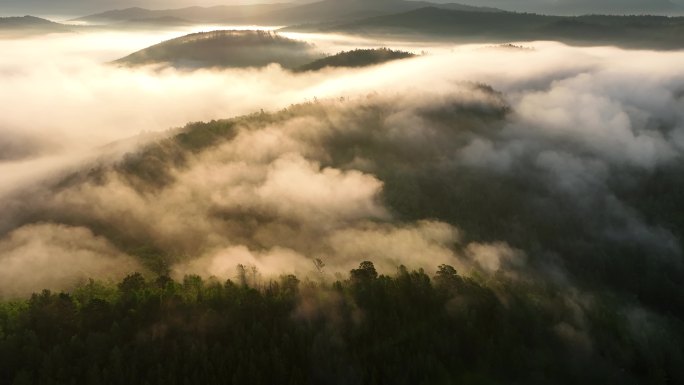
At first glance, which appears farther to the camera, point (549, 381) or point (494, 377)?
point (549, 381)

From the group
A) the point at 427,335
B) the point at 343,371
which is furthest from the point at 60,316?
the point at 427,335

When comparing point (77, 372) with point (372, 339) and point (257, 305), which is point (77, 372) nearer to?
point (257, 305)

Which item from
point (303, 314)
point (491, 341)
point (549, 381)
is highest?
point (303, 314)

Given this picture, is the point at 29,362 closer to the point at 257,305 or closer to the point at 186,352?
the point at 186,352

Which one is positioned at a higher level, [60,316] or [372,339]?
[60,316]

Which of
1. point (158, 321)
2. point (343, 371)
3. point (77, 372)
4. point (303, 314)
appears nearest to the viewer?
point (77, 372)

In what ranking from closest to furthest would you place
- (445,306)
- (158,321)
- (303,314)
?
(158,321) < (303,314) < (445,306)
